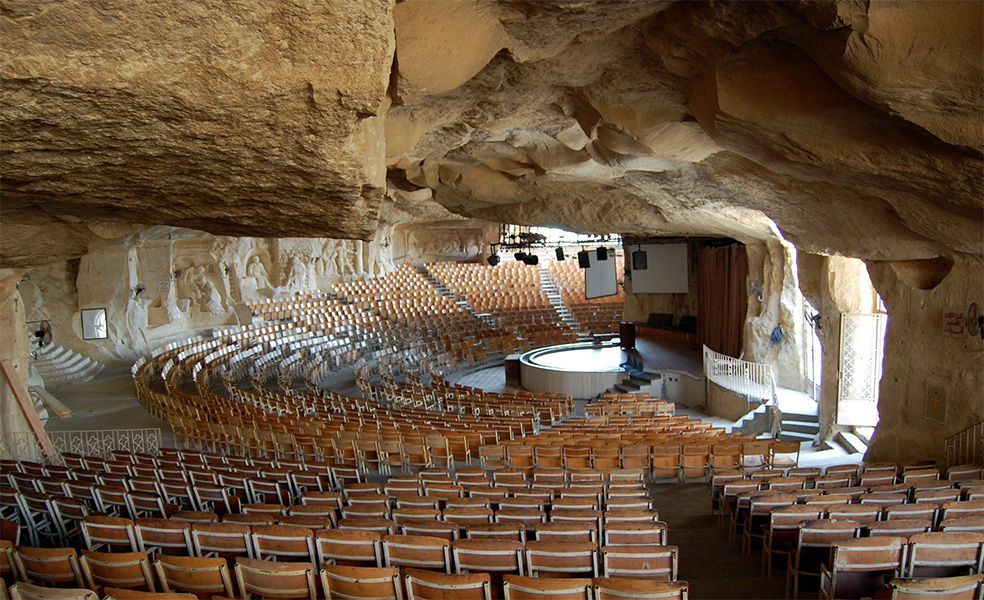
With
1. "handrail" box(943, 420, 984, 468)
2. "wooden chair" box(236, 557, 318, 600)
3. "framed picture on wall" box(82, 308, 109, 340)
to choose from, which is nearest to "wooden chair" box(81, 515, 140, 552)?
"wooden chair" box(236, 557, 318, 600)

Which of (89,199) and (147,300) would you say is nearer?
(89,199)

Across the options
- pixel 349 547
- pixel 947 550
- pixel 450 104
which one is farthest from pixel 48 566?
pixel 947 550

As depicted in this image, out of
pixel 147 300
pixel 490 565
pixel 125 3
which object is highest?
pixel 125 3

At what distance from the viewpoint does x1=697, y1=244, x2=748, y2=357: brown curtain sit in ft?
57.7

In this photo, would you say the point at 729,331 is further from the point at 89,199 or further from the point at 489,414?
the point at 89,199

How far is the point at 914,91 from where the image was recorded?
13.9 ft

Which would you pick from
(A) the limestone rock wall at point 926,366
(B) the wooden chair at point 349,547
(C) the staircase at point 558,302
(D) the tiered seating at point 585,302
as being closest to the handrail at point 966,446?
(A) the limestone rock wall at point 926,366

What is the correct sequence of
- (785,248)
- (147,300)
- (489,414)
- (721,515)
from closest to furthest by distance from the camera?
1. (721,515)
2. (489,414)
3. (785,248)
4. (147,300)

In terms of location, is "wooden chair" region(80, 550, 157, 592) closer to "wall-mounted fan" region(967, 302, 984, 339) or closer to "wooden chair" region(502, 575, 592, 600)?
"wooden chair" region(502, 575, 592, 600)

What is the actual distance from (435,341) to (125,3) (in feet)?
63.2

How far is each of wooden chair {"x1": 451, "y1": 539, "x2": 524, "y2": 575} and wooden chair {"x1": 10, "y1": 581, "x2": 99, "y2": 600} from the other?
2.25 meters

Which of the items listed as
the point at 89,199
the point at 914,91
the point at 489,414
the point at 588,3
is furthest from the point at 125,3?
the point at 489,414

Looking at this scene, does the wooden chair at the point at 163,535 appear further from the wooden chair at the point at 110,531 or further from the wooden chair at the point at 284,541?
the wooden chair at the point at 284,541

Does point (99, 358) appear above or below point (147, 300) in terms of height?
below
